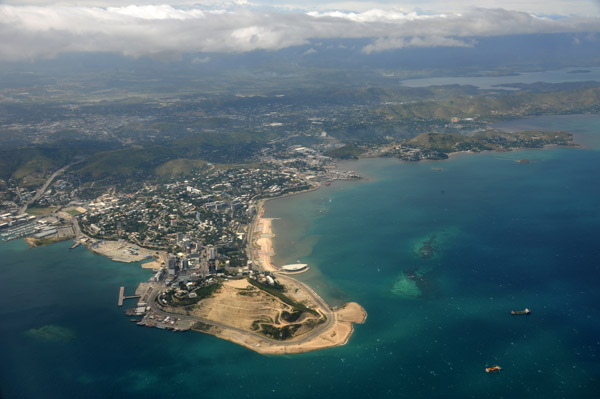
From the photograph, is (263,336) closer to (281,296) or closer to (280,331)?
(280,331)

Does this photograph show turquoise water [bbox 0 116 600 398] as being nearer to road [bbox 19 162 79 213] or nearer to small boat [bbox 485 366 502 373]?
small boat [bbox 485 366 502 373]

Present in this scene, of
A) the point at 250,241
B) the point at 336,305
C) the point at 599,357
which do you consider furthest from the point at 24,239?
the point at 599,357

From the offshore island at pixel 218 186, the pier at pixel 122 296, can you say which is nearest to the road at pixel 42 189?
the offshore island at pixel 218 186

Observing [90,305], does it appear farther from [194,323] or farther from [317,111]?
[317,111]

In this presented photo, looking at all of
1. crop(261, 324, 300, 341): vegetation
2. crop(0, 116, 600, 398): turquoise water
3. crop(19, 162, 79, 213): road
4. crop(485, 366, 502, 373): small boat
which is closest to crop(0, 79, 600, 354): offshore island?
crop(261, 324, 300, 341): vegetation

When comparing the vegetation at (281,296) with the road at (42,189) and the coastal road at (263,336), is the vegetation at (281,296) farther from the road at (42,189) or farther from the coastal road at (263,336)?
the road at (42,189)

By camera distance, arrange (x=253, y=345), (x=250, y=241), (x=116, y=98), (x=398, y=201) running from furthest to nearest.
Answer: (x=116, y=98) < (x=398, y=201) < (x=250, y=241) < (x=253, y=345)

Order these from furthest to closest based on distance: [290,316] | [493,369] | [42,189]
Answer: [42,189] → [290,316] → [493,369]

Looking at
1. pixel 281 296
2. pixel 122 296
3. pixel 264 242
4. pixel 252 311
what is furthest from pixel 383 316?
pixel 122 296

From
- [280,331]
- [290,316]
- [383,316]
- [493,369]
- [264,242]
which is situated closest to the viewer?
[493,369]
